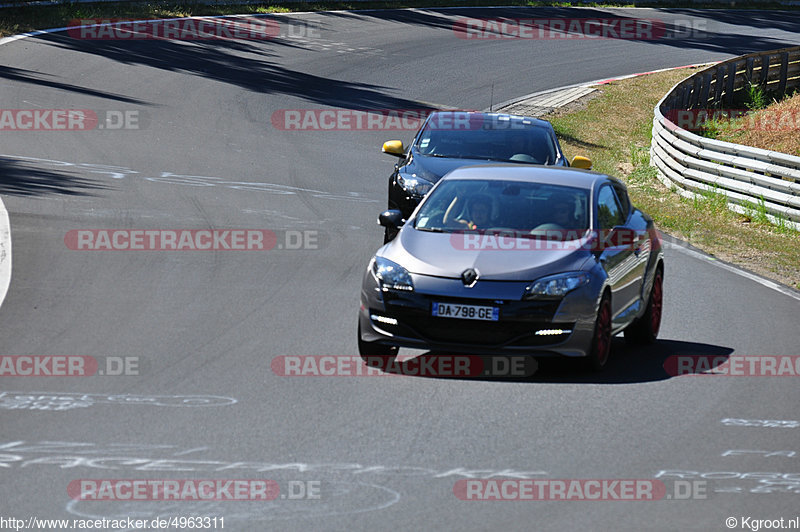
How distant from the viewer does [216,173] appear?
65.2 ft

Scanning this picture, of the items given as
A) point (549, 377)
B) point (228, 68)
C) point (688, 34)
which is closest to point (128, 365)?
point (549, 377)

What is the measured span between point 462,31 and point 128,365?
1330 inches

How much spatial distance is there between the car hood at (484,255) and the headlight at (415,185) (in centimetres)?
439

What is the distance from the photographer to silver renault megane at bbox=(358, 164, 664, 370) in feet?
30.5

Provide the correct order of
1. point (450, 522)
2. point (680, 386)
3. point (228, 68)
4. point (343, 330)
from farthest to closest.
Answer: point (228, 68) → point (343, 330) → point (680, 386) → point (450, 522)

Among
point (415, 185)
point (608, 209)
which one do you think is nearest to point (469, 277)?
point (608, 209)

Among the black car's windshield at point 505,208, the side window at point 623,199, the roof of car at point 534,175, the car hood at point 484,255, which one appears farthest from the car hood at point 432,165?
the car hood at point 484,255

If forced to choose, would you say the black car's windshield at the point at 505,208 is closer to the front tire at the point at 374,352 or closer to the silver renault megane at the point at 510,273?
the silver renault megane at the point at 510,273

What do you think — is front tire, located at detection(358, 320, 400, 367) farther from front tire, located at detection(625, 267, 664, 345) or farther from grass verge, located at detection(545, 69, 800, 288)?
grass verge, located at detection(545, 69, 800, 288)

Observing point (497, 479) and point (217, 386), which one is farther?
point (217, 386)

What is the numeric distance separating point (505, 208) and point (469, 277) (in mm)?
1362

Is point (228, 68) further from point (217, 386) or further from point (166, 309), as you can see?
point (217, 386)

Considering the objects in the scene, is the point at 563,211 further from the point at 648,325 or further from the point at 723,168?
the point at 723,168

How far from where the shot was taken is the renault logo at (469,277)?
30.5 ft
